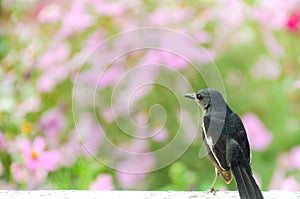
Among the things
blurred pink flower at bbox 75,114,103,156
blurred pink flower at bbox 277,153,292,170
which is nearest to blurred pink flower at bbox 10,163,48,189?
blurred pink flower at bbox 75,114,103,156

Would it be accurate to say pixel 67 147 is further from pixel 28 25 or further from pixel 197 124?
pixel 28 25

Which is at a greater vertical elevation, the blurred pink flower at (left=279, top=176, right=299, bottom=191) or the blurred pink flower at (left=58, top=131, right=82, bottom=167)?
the blurred pink flower at (left=279, top=176, right=299, bottom=191)

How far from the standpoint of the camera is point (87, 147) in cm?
215

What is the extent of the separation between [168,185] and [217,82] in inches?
30.0

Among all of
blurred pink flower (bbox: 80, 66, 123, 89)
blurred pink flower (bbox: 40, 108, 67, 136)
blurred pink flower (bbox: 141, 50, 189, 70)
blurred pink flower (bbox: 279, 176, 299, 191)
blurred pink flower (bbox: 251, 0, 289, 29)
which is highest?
blurred pink flower (bbox: 251, 0, 289, 29)

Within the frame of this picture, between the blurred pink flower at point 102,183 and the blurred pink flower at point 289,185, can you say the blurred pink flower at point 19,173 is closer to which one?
the blurred pink flower at point 102,183

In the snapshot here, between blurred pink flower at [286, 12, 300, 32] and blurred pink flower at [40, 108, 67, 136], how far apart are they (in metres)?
0.70

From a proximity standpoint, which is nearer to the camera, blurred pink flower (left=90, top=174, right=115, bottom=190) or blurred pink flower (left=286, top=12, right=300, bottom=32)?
blurred pink flower (left=90, top=174, right=115, bottom=190)

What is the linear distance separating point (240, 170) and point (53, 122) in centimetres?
100

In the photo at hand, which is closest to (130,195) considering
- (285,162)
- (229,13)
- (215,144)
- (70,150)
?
(215,144)

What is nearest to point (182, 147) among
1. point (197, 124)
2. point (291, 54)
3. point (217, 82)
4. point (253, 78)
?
point (197, 124)

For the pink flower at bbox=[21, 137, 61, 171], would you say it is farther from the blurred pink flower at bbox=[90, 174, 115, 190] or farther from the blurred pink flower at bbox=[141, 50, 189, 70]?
the blurred pink flower at bbox=[141, 50, 189, 70]

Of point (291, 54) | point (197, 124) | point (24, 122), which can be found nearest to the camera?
point (197, 124)

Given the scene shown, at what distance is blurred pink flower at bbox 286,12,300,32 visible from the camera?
231 centimetres
